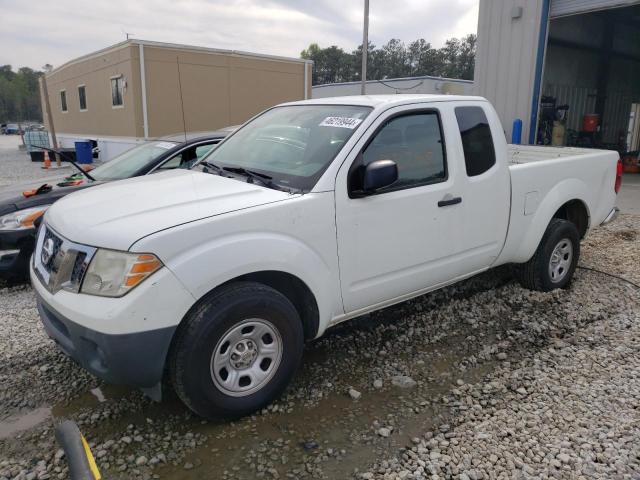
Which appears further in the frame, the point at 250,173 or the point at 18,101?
the point at 18,101

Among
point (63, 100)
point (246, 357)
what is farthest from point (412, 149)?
point (63, 100)

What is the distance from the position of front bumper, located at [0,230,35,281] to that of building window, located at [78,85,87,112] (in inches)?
825

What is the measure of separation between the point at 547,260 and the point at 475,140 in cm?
152

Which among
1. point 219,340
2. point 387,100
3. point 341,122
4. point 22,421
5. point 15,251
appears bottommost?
point 22,421

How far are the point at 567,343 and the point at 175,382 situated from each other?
9.73 feet

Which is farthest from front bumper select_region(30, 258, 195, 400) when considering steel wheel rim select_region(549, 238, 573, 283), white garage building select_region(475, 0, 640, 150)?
white garage building select_region(475, 0, 640, 150)

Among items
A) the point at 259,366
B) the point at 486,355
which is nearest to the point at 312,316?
the point at 259,366

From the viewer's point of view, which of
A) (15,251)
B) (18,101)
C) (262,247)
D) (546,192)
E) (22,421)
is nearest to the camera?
(262,247)

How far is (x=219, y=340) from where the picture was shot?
2705 mm

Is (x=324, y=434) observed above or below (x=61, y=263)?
below

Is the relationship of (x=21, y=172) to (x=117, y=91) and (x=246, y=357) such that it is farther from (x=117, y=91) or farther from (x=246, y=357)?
(x=246, y=357)

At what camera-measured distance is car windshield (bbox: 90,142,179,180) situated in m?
5.48

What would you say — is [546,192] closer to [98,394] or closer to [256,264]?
[256,264]

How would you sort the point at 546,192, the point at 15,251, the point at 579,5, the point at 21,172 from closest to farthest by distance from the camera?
the point at 546,192 < the point at 15,251 < the point at 579,5 < the point at 21,172
